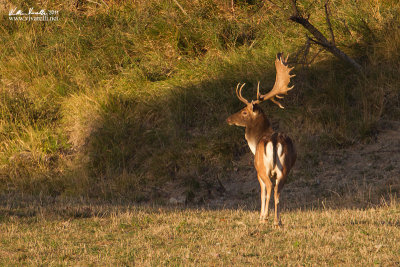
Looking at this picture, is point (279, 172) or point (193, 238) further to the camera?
point (279, 172)

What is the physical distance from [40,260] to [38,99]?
Result: 9898 millimetres

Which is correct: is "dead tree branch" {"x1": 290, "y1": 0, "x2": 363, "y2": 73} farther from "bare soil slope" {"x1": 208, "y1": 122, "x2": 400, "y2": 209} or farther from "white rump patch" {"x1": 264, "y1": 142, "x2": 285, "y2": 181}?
"white rump patch" {"x1": 264, "y1": 142, "x2": 285, "y2": 181}

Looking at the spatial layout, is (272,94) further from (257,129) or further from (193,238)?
(193,238)

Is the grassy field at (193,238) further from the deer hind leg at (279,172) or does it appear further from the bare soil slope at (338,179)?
the bare soil slope at (338,179)

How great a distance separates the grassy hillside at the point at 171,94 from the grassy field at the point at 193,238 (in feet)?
10.8

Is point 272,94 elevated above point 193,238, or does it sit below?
above

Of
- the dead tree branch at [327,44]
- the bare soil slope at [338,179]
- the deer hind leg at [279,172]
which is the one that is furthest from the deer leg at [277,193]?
the dead tree branch at [327,44]

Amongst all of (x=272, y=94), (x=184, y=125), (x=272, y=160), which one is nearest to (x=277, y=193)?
(x=272, y=160)

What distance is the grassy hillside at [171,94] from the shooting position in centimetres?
1254

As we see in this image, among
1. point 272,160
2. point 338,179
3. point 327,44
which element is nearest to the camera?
point 272,160

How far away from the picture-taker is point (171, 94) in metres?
A: 14.0

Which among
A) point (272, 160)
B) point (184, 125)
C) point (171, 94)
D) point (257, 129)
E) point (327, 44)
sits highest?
point (327, 44)

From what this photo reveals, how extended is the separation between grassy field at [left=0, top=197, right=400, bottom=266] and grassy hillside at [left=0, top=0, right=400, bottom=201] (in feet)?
10.8

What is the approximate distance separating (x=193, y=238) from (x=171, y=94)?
24.7ft
